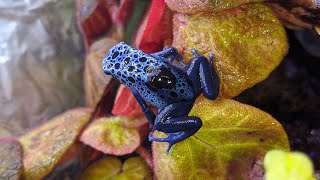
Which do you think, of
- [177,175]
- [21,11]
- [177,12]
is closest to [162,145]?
[177,175]

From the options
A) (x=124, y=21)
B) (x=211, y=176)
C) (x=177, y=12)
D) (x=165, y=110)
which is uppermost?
(x=177, y=12)

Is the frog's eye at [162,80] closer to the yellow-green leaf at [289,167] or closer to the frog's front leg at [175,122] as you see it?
the frog's front leg at [175,122]

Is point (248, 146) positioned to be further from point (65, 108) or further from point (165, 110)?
point (65, 108)

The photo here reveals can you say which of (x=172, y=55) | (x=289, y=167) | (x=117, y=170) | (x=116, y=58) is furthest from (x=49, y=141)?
(x=289, y=167)

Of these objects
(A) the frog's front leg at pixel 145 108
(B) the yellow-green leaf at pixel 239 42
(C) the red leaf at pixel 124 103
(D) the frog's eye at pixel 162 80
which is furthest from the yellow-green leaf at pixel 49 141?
(B) the yellow-green leaf at pixel 239 42

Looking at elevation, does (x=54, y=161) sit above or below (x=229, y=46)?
below
